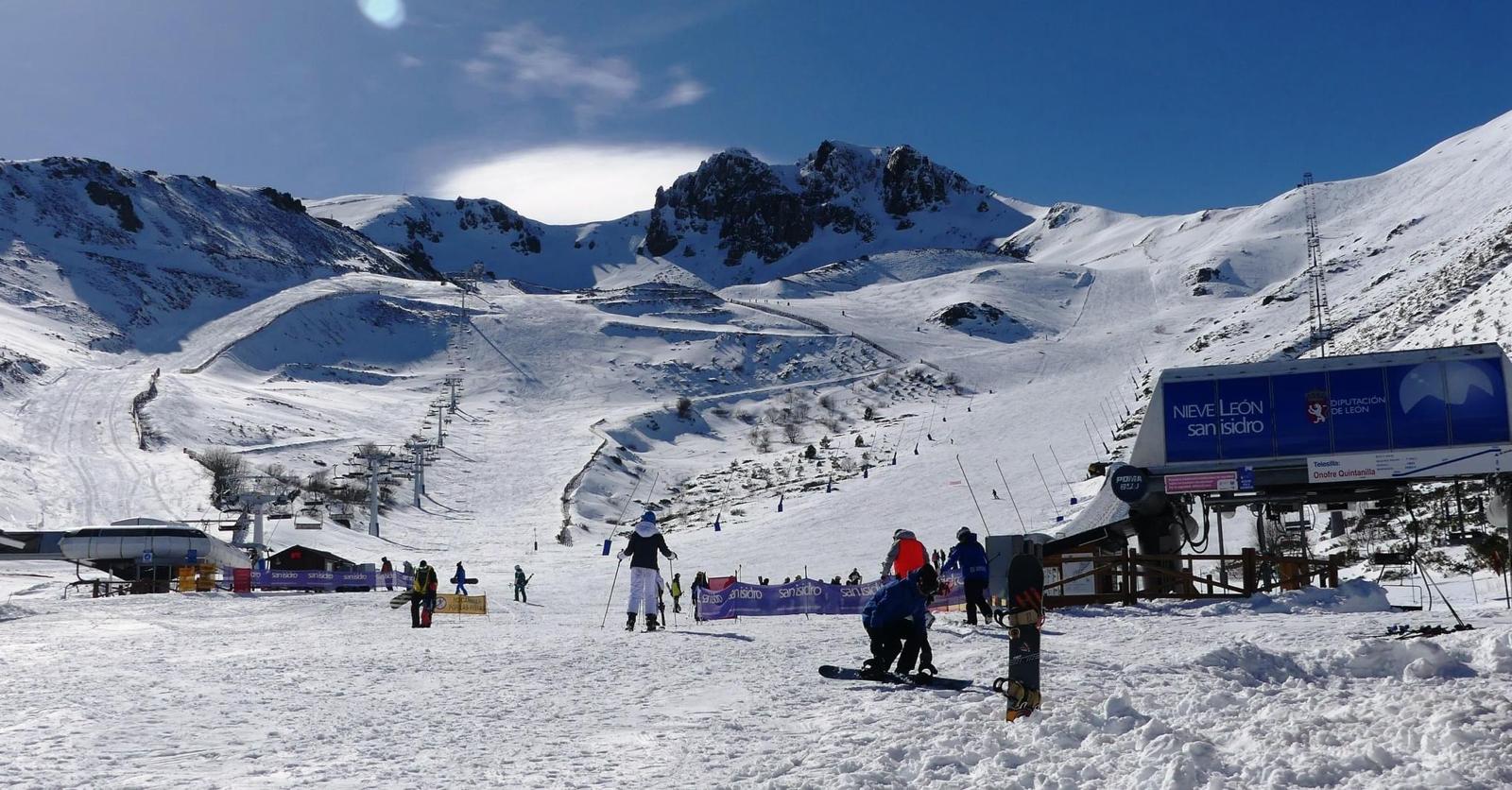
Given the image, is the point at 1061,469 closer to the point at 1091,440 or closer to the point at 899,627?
the point at 1091,440

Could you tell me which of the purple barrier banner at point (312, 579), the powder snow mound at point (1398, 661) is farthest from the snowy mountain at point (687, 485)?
the purple barrier banner at point (312, 579)

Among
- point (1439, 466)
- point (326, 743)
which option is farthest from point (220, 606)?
point (1439, 466)

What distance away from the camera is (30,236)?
16850cm

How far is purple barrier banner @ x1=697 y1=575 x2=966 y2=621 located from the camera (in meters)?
23.7

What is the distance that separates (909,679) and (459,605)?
21.1 meters

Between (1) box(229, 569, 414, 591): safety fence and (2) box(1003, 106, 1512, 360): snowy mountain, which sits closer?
(1) box(229, 569, 414, 591): safety fence

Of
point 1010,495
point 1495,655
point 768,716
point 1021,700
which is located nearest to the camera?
point 1021,700

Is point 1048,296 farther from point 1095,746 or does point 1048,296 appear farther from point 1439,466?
point 1095,746

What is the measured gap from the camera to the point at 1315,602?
18234 millimetres

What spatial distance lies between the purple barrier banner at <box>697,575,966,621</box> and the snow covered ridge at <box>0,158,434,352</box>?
4801 inches

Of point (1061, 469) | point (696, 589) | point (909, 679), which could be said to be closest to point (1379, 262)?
point (1061, 469)

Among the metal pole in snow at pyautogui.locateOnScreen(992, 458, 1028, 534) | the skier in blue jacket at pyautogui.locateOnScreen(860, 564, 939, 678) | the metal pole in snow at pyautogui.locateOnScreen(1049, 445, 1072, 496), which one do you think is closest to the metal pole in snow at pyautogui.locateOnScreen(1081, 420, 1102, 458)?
the metal pole in snow at pyautogui.locateOnScreen(1049, 445, 1072, 496)

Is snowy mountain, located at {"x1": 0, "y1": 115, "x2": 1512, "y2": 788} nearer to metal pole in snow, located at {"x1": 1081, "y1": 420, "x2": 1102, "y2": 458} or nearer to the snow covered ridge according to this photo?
metal pole in snow, located at {"x1": 1081, "y1": 420, "x2": 1102, "y2": 458}

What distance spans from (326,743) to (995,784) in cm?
467
